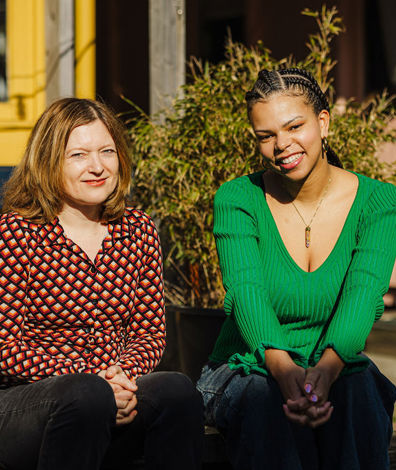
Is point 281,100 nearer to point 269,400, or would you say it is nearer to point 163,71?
point 269,400

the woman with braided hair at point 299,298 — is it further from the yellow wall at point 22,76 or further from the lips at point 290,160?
the yellow wall at point 22,76

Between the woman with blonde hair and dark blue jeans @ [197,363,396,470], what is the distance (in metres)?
0.14

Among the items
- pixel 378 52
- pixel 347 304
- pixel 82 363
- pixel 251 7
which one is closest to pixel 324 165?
pixel 347 304

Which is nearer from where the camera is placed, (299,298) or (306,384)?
(306,384)

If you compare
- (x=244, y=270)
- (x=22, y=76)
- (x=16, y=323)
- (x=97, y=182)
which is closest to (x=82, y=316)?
(x=16, y=323)

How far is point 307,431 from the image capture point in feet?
7.96

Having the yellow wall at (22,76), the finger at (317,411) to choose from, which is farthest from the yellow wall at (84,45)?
the finger at (317,411)

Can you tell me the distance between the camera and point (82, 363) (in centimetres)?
260

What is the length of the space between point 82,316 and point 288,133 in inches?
38.6

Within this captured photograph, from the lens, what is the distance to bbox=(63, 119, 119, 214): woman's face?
8.86ft

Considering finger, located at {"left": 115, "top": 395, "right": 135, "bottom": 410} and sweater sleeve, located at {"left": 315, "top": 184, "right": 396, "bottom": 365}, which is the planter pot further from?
finger, located at {"left": 115, "top": 395, "right": 135, "bottom": 410}

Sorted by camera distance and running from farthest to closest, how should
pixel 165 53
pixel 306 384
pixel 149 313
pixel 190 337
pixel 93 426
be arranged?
pixel 165 53 < pixel 190 337 < pixel 149 313 < pixel 306 384 < pixel 93 426

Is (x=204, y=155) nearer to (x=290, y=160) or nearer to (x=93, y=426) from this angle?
(x=290, y=160)

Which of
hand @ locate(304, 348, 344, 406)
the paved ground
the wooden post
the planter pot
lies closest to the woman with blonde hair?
hand @ locate(304, 348, 344, 406)
